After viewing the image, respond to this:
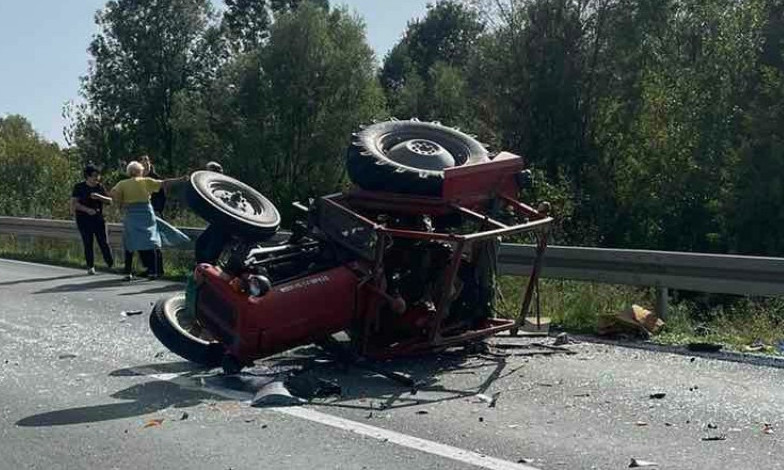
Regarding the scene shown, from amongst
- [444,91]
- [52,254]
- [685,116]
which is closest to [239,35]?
[444,91]

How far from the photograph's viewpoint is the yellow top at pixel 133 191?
14.1 metres

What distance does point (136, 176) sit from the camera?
14227mm

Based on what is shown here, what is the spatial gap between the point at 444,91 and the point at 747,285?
152ft

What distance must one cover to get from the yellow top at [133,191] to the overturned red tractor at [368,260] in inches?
236

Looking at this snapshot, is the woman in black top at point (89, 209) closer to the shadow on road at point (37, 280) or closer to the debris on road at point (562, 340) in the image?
the shadow on road at point (37, 280)

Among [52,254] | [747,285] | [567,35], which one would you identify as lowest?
[52,254]

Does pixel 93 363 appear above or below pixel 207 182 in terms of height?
below

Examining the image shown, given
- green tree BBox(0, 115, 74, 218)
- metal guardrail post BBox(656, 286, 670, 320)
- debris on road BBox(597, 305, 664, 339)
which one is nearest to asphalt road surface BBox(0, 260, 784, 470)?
debris on road BBox(597, 305, 664, 339)

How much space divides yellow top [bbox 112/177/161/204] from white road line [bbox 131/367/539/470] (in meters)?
7.34

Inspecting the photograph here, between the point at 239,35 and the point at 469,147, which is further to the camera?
the point at 239,35

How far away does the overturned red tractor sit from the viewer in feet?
23.5

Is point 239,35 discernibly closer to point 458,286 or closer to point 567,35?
point 567,35

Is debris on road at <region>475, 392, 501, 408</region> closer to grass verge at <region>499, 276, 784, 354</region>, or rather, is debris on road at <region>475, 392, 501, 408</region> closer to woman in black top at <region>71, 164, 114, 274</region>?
grass verge at <region>499, 276, 784, 354</region>

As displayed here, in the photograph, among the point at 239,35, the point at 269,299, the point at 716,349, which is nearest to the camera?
the point at 269,299
